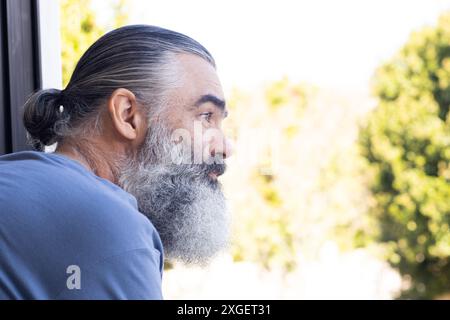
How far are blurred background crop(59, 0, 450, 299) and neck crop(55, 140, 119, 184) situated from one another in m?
5.59

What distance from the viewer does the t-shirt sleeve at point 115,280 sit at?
2.35 ft

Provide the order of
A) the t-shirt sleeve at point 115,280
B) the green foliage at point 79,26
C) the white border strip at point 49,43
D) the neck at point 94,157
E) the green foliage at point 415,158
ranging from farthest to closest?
the green foliage at point 415,158, the green foliage at point 79,26, the white border strip at point 49,43, the neck at point 94,157, the t-shirt sleeve at point 115,280

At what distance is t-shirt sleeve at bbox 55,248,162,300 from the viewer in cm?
72

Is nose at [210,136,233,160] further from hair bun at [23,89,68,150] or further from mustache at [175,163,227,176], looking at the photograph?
hair bun at [23,89,68,150]

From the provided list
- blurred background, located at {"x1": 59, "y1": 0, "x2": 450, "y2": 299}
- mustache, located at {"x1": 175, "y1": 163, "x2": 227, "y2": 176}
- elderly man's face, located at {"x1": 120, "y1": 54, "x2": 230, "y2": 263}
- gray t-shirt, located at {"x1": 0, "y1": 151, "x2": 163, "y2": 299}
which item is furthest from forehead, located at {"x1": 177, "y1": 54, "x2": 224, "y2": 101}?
blurred background, located at {"x1": 59, "y1": 0, "x2": 450, "y2": 299}

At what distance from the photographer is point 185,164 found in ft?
3.52

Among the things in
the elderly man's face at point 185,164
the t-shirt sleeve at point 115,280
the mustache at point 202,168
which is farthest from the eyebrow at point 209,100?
the t-shirt sleeve at point 115,280

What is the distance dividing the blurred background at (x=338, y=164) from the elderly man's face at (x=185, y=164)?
550 cm

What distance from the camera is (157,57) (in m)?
1.06

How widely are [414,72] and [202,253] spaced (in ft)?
21.8

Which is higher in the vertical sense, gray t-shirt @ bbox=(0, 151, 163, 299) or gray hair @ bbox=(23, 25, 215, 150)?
gray hair @ bbox=(23, 25, 215, 150)

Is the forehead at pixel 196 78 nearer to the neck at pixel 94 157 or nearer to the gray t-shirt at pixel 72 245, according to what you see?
the neck at pixel 94 157
